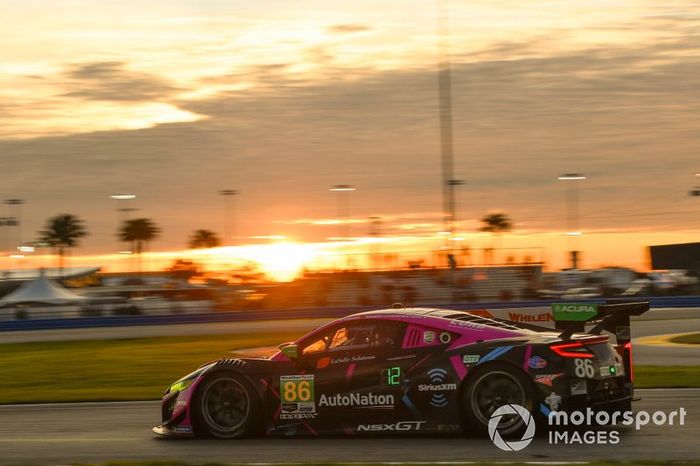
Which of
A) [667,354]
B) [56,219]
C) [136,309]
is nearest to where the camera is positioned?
[667,354]

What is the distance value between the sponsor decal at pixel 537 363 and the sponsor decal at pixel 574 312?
75 centimetres

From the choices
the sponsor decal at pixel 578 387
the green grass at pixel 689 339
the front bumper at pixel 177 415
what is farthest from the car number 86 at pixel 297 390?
the green grass at pixel 689 339

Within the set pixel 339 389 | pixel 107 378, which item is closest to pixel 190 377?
pixel 339 389

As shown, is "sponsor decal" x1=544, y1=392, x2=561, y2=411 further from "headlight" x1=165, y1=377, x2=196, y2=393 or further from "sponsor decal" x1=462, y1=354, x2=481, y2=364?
"headlight" x1=165, y1=377, x2=196, y2=393

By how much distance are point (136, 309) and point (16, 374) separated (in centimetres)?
2379

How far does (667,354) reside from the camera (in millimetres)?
18672

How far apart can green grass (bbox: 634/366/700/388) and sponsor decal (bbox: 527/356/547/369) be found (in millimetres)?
5223

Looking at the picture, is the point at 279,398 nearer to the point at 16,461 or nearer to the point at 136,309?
the point at 16,461

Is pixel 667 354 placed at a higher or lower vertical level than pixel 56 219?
lower

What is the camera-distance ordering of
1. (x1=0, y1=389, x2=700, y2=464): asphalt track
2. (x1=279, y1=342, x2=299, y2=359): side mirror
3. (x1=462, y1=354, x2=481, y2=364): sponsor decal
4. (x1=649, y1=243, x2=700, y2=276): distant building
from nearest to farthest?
1. (x1=0, y1=389, x2=700, y2=464): asphalt track
2. (x1=462, y1=354, x2=481, y2=364): sponsor decal
3. (x1=279, y1=342, x2=299, y2=359): side mirror
4. (x1=649, y1=243, x2=700, y2=276): distant building

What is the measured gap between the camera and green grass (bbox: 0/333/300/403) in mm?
14680

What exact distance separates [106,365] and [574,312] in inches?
532

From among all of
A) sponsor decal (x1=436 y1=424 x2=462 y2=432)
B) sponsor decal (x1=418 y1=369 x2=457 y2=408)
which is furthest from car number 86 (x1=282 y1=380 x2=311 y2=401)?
sponsor decal (x1=436 y1=424 x2=462 y2=432)

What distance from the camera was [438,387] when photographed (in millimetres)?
8320
